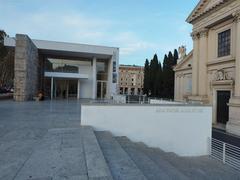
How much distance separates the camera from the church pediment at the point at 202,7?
1931 centimetres

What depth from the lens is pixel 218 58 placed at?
789 inches

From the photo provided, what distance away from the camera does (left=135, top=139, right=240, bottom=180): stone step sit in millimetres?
6762

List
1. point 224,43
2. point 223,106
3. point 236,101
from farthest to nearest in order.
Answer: point 224,43
point 223,106
point 236,101

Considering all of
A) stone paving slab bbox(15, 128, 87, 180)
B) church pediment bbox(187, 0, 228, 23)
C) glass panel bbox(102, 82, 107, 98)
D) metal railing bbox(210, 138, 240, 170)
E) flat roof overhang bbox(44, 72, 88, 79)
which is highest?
church pediment bbox(187, 0, 228, 23)

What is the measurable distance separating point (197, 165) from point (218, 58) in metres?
14.6

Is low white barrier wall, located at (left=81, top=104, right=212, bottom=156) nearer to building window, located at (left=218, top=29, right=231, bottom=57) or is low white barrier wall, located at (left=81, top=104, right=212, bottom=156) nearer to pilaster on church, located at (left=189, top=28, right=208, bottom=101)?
building window, located at (left=218, top=29, right=231, bottom=57)

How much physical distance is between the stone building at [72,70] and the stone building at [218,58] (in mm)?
11550

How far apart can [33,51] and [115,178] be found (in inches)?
946

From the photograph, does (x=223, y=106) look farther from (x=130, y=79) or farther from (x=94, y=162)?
(x=130, y=79)

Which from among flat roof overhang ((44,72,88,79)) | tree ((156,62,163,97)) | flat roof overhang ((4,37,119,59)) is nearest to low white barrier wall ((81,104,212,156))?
flat roof overhang ((4,37,119,59))

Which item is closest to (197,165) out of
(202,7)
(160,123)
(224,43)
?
(160,123)

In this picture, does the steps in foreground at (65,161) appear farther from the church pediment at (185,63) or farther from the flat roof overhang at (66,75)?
the flat roof overhang at (66,75)

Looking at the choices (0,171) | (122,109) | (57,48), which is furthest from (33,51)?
(0,171)

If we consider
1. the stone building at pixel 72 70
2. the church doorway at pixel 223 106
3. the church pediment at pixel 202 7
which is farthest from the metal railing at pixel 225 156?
the stone building at pixel 72 70
